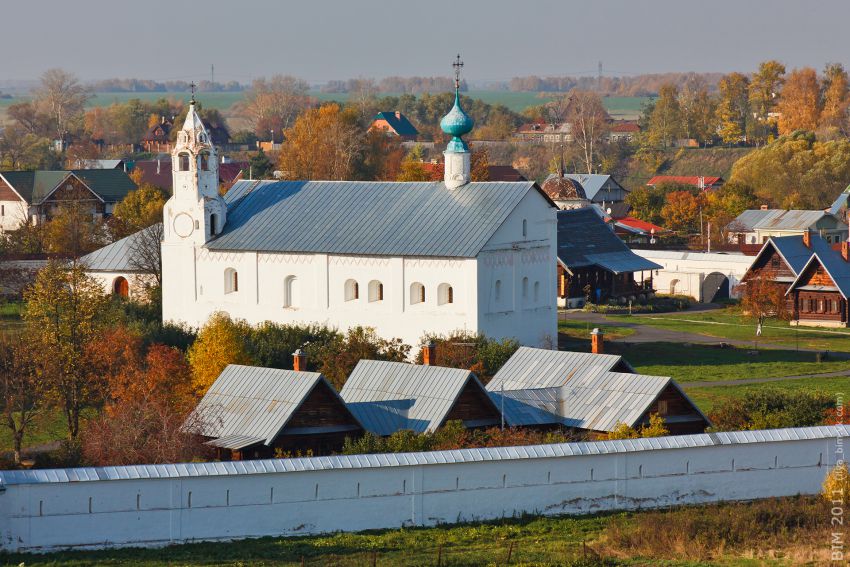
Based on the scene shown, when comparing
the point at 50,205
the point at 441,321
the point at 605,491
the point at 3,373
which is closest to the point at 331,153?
the point at 50,205

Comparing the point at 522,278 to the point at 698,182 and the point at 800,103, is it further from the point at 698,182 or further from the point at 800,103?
the point at 800,103

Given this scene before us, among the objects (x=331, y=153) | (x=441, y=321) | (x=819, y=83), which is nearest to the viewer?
(x=441, y=321)

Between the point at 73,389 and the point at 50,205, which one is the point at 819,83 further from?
the point at 73,389

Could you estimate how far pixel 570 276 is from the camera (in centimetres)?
5306

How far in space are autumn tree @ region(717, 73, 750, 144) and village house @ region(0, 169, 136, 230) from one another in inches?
2261

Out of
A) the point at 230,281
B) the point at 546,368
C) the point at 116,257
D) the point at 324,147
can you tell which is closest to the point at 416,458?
the point at 546,368

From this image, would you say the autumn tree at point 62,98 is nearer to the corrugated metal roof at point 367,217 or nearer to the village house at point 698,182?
the village house at point 698,182

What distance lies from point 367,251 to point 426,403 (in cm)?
1378

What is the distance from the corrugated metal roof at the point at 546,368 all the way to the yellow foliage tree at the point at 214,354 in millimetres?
5672

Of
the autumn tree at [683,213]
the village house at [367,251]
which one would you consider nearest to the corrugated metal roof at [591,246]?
the village house at [367,251]

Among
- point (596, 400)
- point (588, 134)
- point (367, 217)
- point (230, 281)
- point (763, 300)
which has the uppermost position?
point (588, 134)

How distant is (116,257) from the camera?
47.8m

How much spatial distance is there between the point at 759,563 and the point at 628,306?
3343 cm

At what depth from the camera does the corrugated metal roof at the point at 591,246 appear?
5397 centimetres
